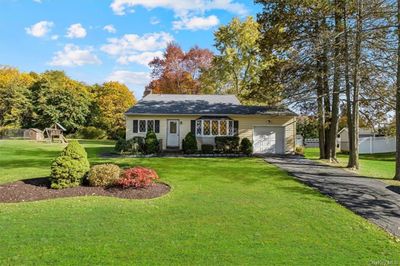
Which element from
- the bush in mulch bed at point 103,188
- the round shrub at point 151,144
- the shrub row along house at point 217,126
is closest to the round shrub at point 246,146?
the shrub row along house at point 217,126

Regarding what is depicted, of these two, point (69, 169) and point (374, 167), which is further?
point (374, 167)

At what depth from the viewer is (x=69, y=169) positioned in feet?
35.3

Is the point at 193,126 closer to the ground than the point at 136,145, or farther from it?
farther from it

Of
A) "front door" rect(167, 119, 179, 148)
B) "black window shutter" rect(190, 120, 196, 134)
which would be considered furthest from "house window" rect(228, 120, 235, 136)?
"front door" rect(167, 119, 179, 148)

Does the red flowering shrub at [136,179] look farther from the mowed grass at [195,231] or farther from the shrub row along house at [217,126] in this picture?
the shrub row along house at [217,126]

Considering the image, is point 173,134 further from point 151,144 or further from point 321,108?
point 321,108

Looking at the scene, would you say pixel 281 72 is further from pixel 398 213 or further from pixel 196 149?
pixel 398 213

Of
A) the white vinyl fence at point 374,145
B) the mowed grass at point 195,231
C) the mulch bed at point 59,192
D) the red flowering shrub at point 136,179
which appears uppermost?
the white vinyl fence at point 374,145

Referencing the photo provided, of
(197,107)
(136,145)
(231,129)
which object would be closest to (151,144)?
(136,145)

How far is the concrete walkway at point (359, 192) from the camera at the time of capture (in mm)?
8766

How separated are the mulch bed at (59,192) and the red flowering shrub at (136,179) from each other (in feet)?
0.51

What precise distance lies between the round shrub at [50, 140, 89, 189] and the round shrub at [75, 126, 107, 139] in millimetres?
37226

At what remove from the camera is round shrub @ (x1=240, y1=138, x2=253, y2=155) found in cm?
2272

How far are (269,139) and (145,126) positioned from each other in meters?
8.82
